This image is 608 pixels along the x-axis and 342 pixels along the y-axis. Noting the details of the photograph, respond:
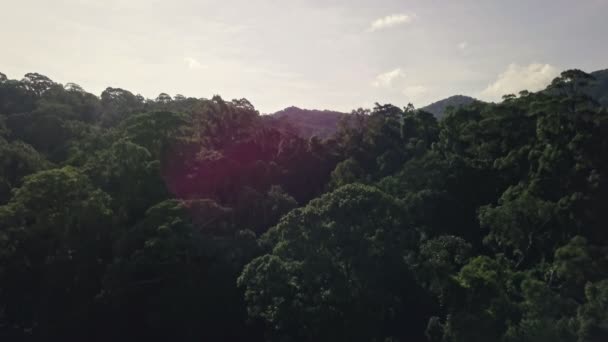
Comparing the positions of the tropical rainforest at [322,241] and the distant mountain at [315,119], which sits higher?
the distant mountain at [315,119]

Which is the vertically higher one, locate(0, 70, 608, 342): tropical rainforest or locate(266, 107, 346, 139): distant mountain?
locate(266, 107, 346, 139): distant mountain

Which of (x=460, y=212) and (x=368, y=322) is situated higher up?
(x=460, y=212)

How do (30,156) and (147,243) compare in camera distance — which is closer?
(147,243)

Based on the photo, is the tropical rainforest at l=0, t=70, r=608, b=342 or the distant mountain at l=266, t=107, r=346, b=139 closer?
the tropical rainforest at l=0, t=70, r=608, b=342

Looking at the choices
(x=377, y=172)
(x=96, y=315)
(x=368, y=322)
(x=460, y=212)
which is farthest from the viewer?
(x=377, y=172)

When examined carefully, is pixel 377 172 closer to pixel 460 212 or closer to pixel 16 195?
pixel 460 212

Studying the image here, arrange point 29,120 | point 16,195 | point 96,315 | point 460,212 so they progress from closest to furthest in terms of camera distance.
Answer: point 16,195 < point 96,315 < point 460,212 < point 29,120

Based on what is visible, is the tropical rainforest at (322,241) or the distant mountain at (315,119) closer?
the tropical rainforest at (322,241)

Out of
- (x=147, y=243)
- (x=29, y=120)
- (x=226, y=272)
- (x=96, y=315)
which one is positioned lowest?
(x=96, y=315)

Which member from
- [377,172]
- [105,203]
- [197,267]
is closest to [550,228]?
[377,172]
